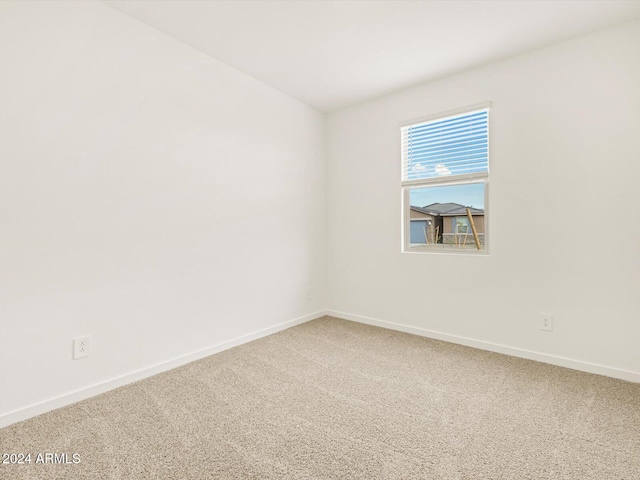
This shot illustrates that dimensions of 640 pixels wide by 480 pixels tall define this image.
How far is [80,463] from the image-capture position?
1.42 m

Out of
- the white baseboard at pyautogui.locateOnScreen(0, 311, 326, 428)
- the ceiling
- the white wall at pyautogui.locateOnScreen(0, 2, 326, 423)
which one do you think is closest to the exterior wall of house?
the ceiling

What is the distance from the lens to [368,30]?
2324 mm

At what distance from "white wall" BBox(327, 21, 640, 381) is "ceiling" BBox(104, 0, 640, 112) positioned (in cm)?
23

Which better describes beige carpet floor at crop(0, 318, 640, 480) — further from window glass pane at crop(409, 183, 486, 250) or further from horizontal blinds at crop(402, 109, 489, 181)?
horizontal blinds at crop(402, 109, 489, 181)

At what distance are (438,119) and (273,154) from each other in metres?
1.63

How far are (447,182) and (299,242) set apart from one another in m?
1.62

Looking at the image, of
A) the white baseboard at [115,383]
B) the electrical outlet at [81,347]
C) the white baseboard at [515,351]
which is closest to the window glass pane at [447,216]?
the white baseboard at [515,351]

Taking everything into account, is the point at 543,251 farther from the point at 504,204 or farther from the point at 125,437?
the point at 125,437

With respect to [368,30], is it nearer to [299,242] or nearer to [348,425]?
[299,242]

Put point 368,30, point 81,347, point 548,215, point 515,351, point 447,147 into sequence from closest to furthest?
point 81,347
point 368,30
point 548,215
point 515,351
point 447,147

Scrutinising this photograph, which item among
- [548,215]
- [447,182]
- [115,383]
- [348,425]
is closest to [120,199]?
[115,383]

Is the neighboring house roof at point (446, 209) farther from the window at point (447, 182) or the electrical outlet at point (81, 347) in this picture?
the electrical outlet at point (81, 347)

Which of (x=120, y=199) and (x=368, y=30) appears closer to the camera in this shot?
(x=120, y=199)

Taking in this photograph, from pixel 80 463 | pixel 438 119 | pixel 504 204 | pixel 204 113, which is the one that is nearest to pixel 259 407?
pixel 80 463
